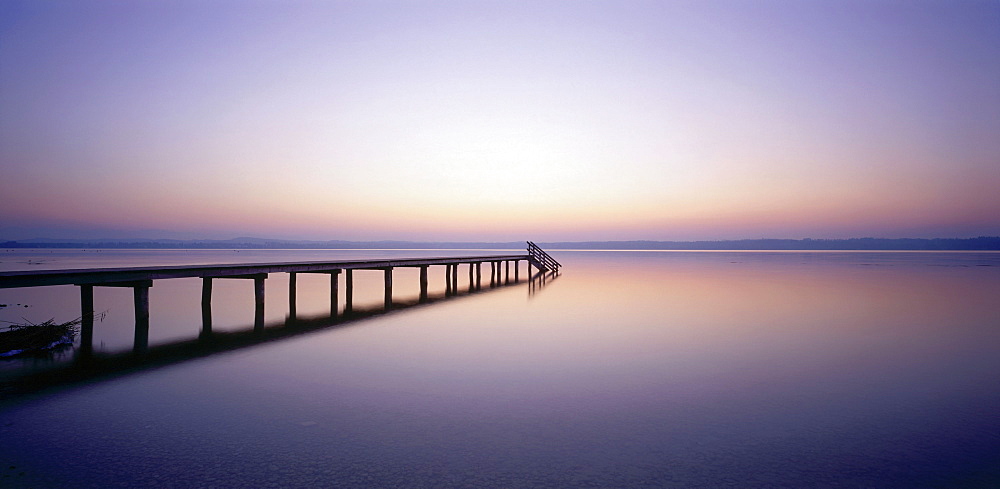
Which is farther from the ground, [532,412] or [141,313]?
[141,313]

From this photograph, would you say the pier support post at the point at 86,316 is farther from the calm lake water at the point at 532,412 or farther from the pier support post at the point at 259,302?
the pier support post at the point at 259,302

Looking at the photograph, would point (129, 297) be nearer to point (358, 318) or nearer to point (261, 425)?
point (358, 318)

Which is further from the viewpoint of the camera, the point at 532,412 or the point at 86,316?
the point at 86,316

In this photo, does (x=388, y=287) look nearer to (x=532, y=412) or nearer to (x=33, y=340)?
(x=33, y=340)

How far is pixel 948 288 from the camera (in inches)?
1241

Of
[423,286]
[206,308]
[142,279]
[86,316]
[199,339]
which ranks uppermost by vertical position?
[142,279]

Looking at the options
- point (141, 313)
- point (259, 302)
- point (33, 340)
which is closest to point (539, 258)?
point (259, 302)

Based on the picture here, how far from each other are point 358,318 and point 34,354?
8113 millimetres

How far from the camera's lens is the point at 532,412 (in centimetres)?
780

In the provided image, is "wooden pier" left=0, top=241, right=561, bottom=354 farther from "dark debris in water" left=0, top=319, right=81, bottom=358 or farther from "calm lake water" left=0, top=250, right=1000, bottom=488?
"calm lake water" left=0, top=250, right=1000, bottom=488

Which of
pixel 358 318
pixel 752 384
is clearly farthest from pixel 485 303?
pixel 752 384

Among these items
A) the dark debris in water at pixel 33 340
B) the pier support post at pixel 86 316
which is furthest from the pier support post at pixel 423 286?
the dark debris in water at pixel 33 340

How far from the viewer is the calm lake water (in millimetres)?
5629

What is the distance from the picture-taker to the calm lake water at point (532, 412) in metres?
5.63
